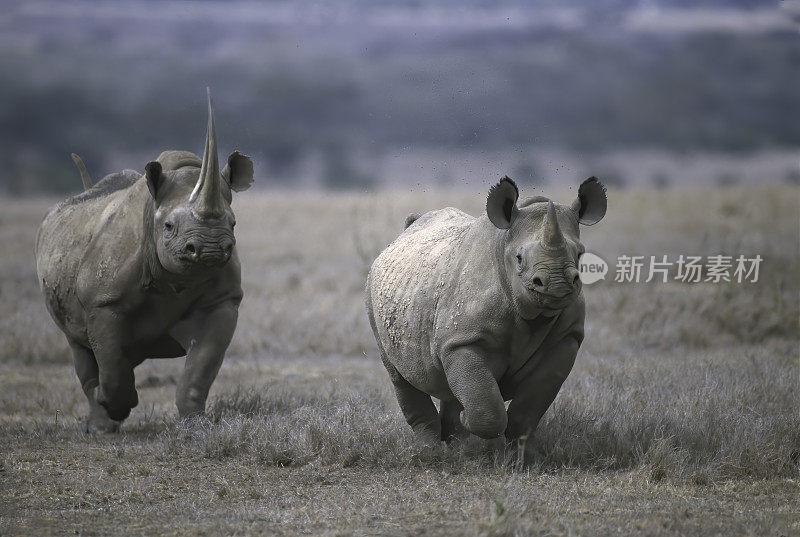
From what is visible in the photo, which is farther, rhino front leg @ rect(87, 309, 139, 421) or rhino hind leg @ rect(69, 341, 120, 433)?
rhino hind leg @ rect(69, 341, 120, 433)

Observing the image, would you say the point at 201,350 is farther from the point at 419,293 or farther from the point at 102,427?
the point at 419,293

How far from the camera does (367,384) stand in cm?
965

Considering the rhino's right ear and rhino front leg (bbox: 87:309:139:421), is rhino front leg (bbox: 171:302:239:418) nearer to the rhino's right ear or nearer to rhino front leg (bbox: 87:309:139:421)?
rhino front leg (bbox: 87:309:139:421)

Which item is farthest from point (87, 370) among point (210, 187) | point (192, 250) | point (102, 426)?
point (210, 187)

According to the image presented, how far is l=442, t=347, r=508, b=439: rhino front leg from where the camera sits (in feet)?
20.6

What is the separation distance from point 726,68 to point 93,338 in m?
40.6

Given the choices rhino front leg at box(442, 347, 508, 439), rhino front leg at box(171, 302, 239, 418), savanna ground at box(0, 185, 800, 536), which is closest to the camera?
savanna ground at box(0, 185, 800, 536)

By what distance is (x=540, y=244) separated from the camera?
238 inches

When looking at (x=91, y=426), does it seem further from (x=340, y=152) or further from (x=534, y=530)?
(x=340, y=152)

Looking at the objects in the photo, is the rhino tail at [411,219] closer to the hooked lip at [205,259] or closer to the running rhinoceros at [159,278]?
the running rhinoceros at [159,278]

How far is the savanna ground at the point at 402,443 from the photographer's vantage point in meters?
5.75

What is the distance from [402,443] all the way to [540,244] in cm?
174

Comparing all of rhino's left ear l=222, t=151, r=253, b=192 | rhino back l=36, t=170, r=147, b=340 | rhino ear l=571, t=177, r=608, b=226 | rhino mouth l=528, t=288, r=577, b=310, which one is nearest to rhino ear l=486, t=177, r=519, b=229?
rhino ear l=571, t=177, r=608, b=226

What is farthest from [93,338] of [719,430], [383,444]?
[719,430]
